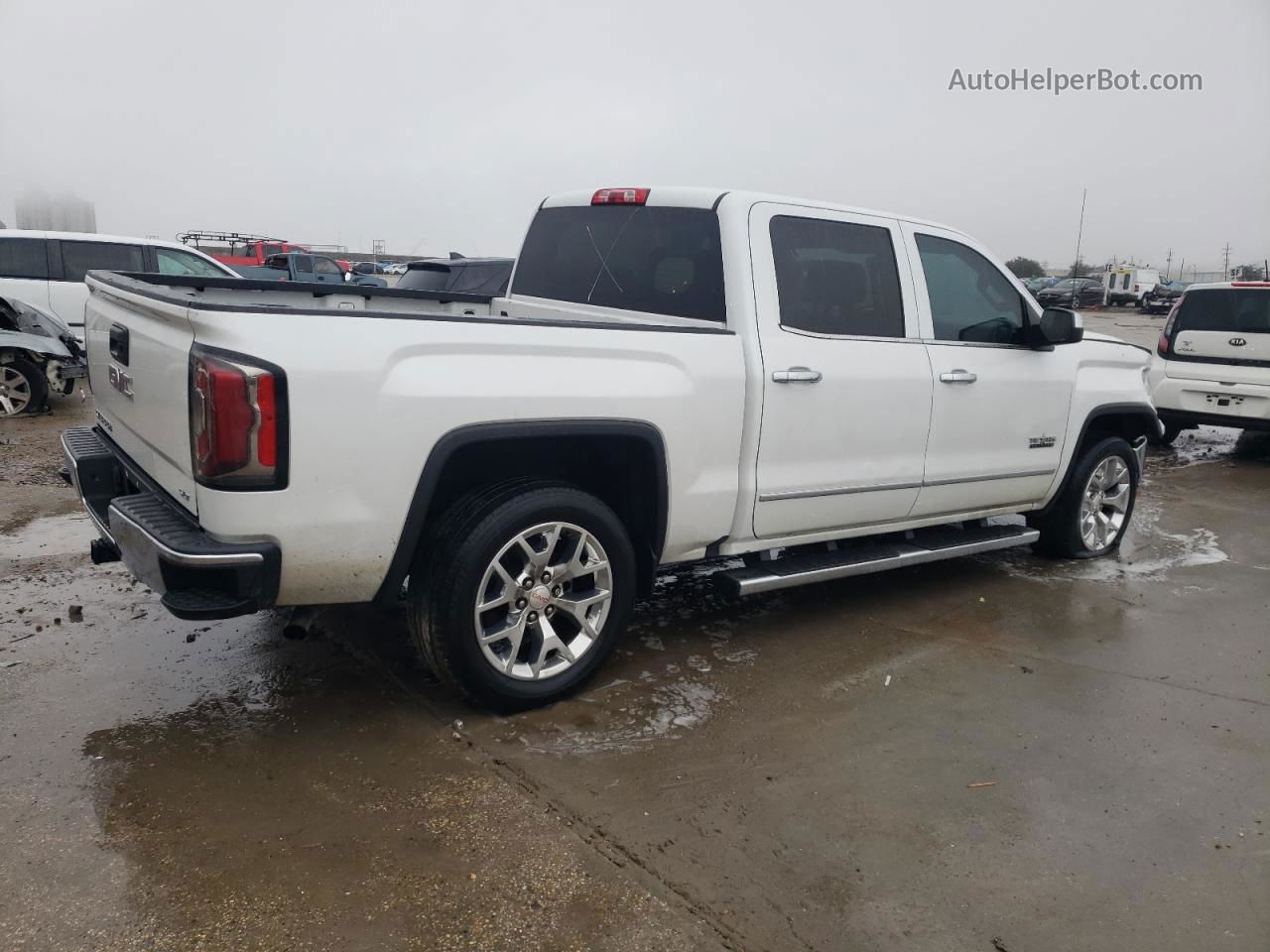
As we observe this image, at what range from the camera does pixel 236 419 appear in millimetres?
2742

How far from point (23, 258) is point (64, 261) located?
0.41 meters

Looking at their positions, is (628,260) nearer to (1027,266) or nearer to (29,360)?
(29,360)

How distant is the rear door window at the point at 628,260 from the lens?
400 cm

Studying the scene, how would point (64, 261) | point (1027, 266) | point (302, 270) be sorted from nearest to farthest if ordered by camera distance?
point (64, 261)
point (302, 270)
point (1027, 266)

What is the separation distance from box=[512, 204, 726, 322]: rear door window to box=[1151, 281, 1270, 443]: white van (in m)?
7.07

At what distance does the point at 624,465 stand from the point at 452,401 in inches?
32.9

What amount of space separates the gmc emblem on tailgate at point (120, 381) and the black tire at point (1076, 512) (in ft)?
15.5

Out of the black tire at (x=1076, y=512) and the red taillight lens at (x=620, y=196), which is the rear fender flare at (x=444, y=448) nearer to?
the red taillight lens at (x=620, y=196)

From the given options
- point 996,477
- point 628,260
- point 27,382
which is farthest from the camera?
point 27,382

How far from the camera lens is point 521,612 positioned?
3404mm

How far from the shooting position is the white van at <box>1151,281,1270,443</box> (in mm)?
9070

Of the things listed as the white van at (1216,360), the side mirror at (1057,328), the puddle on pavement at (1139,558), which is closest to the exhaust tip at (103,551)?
the side mirror at (1057,328)

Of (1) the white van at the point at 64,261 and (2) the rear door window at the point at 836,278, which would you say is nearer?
(2) the rear door window at the point at 836,278

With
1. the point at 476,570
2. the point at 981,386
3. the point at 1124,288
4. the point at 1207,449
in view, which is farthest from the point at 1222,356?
the point at 1124,288
